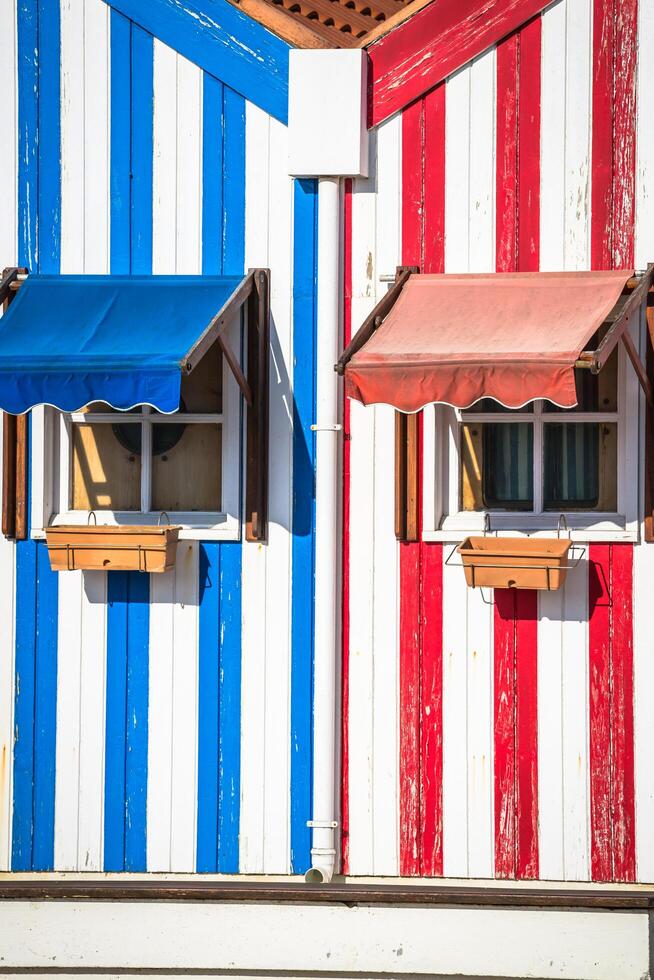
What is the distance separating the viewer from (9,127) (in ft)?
Result: 16.7

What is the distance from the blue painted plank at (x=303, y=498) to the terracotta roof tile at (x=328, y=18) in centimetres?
69

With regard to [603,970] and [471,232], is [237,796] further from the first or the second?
[471,232]

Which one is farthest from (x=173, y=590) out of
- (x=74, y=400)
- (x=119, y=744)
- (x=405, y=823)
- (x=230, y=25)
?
(x=230, y=25)

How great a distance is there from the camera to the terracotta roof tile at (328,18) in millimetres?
4957

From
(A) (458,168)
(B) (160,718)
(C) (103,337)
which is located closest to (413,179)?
(A) (458,168)

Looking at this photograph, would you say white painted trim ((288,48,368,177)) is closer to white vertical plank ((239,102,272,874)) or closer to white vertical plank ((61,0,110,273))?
white vertical plank ((239,102,272,874))

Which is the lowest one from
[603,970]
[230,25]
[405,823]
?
[603,970]

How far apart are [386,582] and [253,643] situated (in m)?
0.69

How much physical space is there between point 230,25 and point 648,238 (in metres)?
2.19

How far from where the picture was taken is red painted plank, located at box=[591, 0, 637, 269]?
4801mm

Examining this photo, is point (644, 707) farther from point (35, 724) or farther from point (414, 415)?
point (35, 724)

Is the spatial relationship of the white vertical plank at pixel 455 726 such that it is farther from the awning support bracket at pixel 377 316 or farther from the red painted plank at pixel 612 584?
the awning support bracket at pixel 377 316

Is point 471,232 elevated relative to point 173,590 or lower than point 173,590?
elevated

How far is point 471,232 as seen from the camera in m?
4.93
